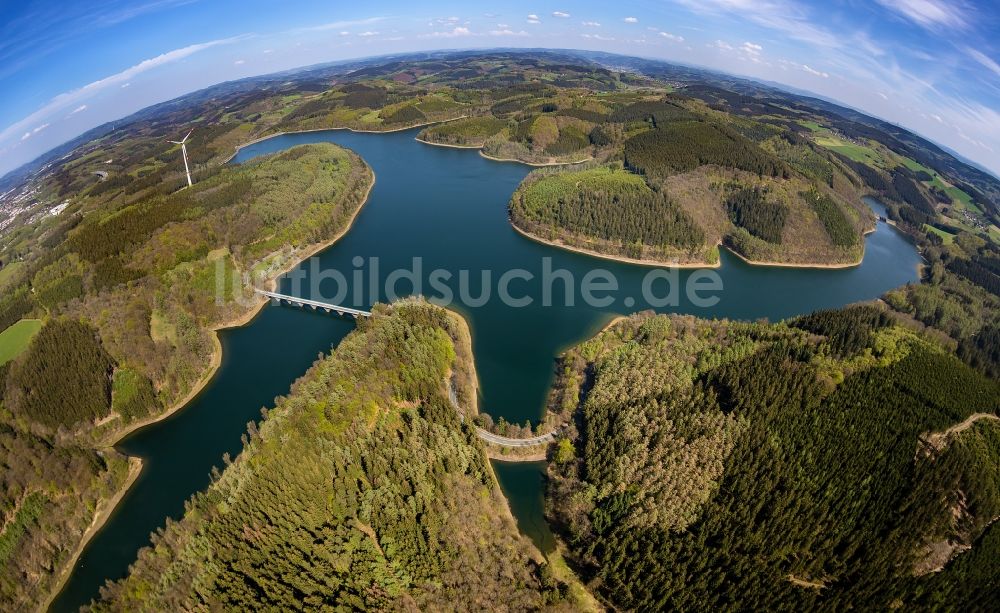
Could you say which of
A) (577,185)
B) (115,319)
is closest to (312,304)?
(115,319)

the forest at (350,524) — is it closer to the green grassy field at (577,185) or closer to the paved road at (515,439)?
the paved road at (515,439)

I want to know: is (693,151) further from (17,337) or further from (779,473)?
(17,337)

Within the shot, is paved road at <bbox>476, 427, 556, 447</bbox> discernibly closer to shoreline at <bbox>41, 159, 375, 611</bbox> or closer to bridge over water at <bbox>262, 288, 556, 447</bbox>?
bridge over water at <bbox>262, 288, 556, 447</bbox>

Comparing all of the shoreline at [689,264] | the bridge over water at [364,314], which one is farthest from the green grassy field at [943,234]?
the bridge over water at [364,314]

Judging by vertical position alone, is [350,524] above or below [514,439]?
below

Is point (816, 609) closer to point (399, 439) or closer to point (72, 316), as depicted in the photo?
point (399, 439)
